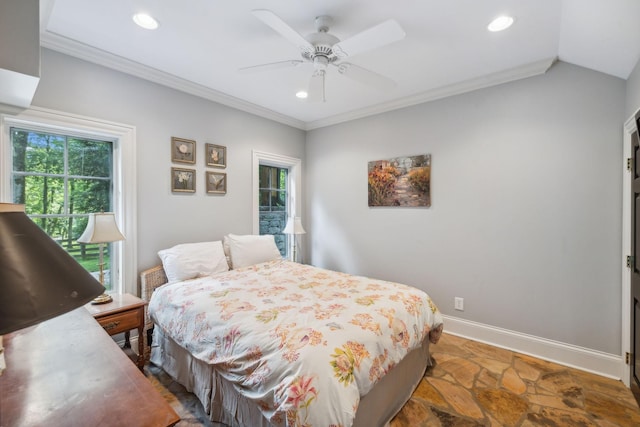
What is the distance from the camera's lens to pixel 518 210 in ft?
8.94

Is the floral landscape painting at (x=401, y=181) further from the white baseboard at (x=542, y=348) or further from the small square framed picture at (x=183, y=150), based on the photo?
the small square framed picture at (x=183, y=150)

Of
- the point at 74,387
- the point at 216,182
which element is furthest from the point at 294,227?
the point at 74,387

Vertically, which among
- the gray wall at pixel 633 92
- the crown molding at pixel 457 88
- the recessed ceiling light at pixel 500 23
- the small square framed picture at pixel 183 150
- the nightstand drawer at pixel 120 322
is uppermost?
the recessed ceiling light at pixel 500 23

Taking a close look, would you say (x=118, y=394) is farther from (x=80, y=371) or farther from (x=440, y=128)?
(x=440, y=128)

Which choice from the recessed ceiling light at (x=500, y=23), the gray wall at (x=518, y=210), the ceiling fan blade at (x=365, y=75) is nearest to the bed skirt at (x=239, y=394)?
the gray wall at (x=518, y=210)

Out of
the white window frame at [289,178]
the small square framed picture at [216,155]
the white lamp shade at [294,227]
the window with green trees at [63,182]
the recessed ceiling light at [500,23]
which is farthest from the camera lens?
the white lamp shade at [294,227]

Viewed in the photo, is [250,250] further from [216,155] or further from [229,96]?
[229,96]

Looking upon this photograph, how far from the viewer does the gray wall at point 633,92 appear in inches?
77.5

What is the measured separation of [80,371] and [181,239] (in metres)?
2.18

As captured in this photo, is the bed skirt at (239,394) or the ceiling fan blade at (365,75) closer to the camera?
the bed skirt at (239,394)

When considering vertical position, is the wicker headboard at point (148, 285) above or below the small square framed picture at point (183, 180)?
below

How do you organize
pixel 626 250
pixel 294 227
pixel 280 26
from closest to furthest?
1. pixel 280 26
2. pixel 626 250
3. pixel 294 227

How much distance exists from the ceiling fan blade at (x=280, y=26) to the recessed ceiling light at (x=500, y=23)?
130cm

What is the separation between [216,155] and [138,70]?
105cm
